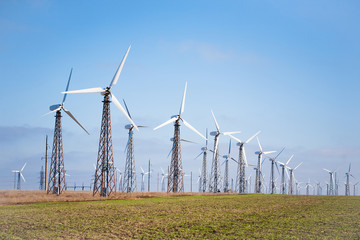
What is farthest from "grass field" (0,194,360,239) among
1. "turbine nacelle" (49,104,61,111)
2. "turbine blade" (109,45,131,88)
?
"turbine nacelle" (49,104,61,111)

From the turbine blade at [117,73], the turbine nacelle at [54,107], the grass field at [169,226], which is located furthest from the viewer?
the turbine nacelle at [54,107]

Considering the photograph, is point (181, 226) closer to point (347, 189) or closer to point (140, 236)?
point (140, 236)

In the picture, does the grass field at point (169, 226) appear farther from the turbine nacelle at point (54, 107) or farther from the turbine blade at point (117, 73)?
the turbine nacelle at point (54, 107)

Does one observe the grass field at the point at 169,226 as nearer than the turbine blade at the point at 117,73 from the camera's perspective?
Yes

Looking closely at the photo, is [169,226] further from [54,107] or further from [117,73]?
[54,107]

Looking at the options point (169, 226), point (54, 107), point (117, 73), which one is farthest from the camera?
point (54, 107)

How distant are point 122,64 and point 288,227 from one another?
1615 inches

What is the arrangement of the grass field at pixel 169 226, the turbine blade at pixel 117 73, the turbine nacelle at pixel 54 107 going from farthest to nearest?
the turbine nacelle at pixel 54 107, the turbine blade at pixel 117 73, the grass field at pixel 169 226

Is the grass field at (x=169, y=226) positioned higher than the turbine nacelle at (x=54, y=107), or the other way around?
the turbine nacelle at (x=54, y=107)

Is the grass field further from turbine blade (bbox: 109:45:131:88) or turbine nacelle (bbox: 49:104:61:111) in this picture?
turbine nacelle (bbox: 49:104:61:111)

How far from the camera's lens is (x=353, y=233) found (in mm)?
23875

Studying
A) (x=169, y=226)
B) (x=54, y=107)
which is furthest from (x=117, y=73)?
(x=169, y=226)

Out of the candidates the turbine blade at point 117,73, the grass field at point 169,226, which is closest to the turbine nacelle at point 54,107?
the turbine blade at point 117,73

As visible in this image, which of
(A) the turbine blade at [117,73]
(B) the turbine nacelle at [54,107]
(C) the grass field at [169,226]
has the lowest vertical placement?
(C) the grass field at [169,226]
